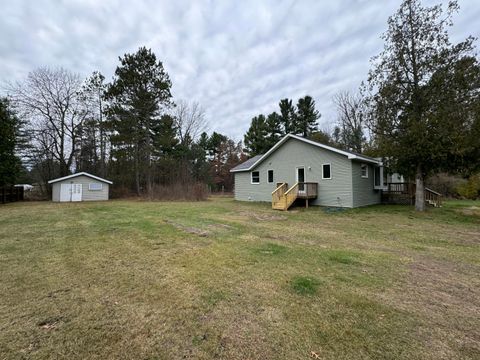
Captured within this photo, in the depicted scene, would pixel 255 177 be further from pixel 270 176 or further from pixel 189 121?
pixel 189 121

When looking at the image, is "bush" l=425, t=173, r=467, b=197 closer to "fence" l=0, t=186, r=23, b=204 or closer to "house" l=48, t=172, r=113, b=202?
"house" l=48, t=172, r=113, b=202

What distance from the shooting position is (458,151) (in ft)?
33.2

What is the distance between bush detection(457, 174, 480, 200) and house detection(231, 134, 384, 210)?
11.8m

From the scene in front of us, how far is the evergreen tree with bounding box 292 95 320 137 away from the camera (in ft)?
103

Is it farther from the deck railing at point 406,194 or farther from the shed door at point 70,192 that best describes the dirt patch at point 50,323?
the shed door at point 70,192

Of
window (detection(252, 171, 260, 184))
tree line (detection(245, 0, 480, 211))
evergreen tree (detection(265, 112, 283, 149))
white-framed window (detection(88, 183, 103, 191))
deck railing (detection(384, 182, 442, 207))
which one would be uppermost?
evergreen tree (detection(265, 112, 283, 149))

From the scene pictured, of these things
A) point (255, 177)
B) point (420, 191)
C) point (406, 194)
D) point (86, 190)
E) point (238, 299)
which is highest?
point (255, 177)

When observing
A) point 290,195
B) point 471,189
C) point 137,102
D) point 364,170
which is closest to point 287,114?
point 137,102

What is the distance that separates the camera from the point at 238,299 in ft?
10.1

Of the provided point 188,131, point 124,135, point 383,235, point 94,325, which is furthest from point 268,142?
point 94,325

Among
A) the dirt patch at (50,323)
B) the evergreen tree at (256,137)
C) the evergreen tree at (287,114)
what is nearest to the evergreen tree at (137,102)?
the evergreen tree at (256,137)

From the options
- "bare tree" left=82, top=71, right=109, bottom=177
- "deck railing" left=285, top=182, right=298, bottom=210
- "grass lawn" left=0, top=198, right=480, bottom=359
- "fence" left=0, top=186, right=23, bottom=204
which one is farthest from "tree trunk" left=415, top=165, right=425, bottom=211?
"fence" left=0, top=186, right=23, bottom=204

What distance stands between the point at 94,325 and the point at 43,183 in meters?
30.2

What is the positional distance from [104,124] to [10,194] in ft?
35.8
